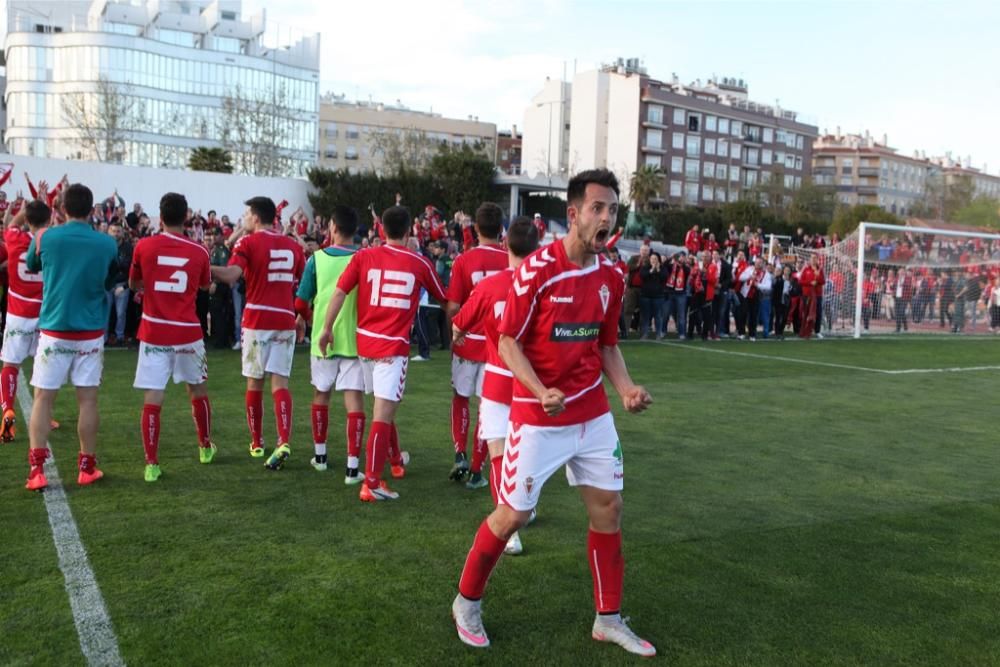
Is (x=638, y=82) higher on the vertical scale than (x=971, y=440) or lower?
higher

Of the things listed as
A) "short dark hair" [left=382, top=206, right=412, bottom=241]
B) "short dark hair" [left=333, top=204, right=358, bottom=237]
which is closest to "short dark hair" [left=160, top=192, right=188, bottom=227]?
"short dark hair" [left=333, top=204, right=358, bottom=237]

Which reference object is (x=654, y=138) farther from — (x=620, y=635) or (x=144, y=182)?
(x=620, y=635)

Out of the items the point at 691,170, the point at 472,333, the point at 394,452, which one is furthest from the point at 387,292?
the point at 691,170

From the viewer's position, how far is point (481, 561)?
3977 millimetres

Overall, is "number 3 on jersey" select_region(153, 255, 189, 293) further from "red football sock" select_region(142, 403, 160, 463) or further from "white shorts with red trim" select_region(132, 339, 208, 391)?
"red football sock" select_region(142, 403, 160, 463)

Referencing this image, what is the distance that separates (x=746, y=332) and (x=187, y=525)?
18.3m

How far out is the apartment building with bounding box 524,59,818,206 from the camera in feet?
317

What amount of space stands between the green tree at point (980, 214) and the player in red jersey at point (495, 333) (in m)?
87.0

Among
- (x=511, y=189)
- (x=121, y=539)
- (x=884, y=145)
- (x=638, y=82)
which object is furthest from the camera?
(x=884, y=145)

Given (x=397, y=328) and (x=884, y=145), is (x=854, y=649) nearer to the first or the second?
(x=397, y=328)

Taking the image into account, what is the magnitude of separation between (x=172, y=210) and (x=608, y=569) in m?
4.30

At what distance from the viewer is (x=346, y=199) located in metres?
40.0

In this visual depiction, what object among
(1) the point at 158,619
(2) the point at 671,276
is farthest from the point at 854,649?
(2) the point at 671,276

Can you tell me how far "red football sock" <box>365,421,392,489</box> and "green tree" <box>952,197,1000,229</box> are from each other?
87.1 m
